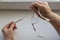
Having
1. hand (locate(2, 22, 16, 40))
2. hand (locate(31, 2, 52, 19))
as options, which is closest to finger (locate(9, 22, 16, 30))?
hand (locate(2, 22, 16, 40))

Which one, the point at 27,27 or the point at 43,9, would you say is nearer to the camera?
the point at 43,9

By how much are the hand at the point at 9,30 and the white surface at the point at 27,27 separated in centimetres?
3

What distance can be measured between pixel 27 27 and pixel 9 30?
0.11m

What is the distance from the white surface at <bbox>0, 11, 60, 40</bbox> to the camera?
0.88 meters

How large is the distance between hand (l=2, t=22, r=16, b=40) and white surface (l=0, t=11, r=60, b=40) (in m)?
0.03

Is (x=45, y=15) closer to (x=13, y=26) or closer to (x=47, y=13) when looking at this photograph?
(x=47, y=13)

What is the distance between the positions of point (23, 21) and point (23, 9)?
0.26 feet

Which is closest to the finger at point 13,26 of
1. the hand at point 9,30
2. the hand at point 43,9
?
the hand at point 9,30

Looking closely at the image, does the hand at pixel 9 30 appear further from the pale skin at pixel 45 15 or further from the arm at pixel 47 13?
the arm at pixel 47 13

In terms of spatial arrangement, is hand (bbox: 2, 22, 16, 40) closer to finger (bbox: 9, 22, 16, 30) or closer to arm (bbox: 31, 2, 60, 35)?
finger (bbox: 9, 22, 16, 30)

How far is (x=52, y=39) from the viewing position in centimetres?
87

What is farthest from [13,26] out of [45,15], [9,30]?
[45,15]

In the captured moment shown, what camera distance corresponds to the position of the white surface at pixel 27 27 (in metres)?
0.88

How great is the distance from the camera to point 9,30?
862 mm
